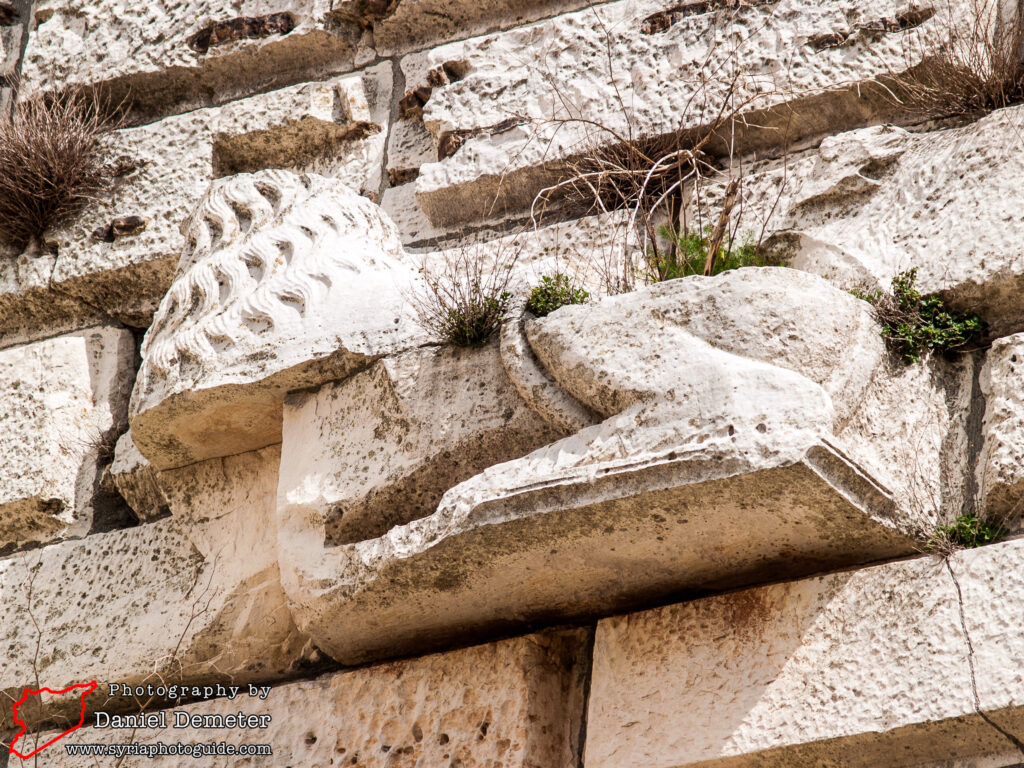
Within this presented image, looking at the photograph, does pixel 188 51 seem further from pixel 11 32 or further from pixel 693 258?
pixel 693 258

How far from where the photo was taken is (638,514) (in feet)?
7.37

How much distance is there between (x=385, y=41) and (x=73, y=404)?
1.39 m

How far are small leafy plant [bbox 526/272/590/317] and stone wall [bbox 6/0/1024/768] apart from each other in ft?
0.11

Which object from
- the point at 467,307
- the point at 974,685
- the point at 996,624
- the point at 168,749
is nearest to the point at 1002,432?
the point at 996,624

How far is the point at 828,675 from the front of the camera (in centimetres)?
223

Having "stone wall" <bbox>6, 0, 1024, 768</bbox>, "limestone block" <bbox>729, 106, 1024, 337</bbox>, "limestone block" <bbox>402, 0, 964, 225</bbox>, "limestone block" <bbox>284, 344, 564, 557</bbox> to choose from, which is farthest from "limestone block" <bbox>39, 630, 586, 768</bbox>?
"limestone block" <bbox>402, 0, 964, 225</bbox>

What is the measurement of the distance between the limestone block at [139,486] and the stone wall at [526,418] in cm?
1

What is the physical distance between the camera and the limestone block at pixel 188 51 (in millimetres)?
3795

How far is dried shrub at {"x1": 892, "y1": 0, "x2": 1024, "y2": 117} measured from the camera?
2799mm

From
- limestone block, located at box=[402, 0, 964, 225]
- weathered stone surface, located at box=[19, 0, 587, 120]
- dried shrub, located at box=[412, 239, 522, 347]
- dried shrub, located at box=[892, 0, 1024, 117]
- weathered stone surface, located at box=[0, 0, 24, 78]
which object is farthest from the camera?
weathered stone surface, located at box=[0, 0, 24, 78]

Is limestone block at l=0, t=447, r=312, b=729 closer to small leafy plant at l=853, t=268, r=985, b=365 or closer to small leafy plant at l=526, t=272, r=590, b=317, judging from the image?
small leafy plant at l=526, t=272, r=590, b=317

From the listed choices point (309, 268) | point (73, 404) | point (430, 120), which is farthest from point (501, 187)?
point (73, 404)

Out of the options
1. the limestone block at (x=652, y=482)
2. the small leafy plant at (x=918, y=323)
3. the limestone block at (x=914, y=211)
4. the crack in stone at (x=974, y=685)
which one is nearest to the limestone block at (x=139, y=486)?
the limestone block at (x=652, y=482)

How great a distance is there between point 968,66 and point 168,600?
220 centimetres
